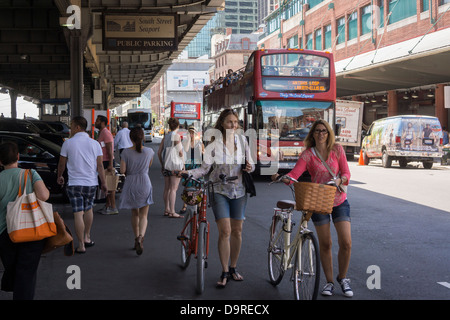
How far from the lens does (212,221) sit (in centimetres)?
1103

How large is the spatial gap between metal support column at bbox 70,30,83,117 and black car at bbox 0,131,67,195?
8.77 meters

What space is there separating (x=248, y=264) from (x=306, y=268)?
6.33 feet

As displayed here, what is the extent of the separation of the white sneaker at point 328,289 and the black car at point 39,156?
27.4 feet

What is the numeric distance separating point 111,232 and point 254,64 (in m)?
10.5

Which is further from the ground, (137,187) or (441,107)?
(441,107)

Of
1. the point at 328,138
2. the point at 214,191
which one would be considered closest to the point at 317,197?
the point at 328,138

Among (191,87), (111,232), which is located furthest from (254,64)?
(191,87)

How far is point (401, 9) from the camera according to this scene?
121 feet

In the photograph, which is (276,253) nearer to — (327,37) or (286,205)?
(286,205)

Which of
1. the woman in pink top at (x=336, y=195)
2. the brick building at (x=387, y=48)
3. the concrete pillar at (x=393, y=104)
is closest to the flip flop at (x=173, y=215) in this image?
the woman in pink top at (x=336, y=195)

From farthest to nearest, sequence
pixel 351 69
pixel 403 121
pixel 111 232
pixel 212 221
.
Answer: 1. pixel 351 69
2. pixel 403 121
3. pixel 212 221
4. pixel 111 232

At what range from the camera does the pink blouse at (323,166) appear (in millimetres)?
5945

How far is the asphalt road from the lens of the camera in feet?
19.6
